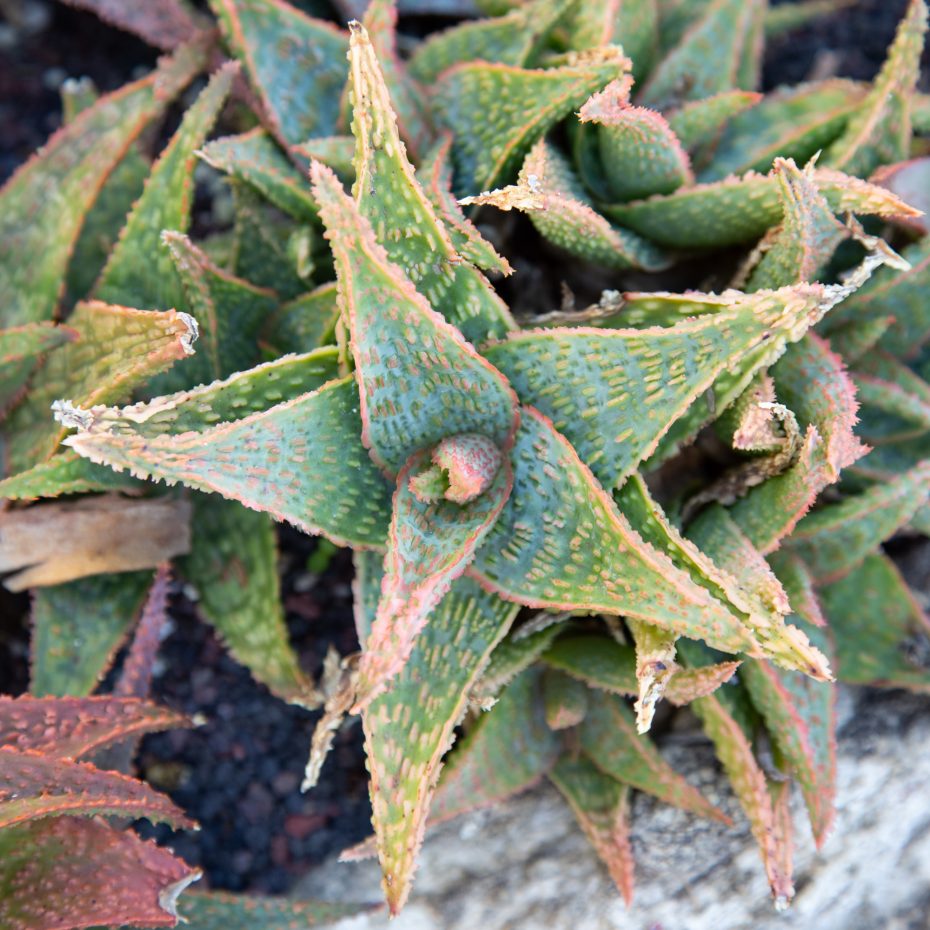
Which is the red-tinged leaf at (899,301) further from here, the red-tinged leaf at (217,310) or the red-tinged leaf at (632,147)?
the red-tinged leaf at (217,310)

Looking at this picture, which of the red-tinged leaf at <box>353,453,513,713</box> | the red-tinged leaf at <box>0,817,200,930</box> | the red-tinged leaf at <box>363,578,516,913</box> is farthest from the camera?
the red-tinged leaf at <box>0,817,200,930</box>

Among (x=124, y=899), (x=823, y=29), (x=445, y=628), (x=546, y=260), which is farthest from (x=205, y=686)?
(x=823, y=29)

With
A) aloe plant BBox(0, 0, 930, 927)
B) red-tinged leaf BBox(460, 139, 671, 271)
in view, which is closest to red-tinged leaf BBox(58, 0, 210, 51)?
aloe plant BBox(0, 0, 930, 927)

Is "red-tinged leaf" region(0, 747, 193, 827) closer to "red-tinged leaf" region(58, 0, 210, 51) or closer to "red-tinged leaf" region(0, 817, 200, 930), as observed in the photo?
"red-tinged leaf" region(0, 817, 200, 930)

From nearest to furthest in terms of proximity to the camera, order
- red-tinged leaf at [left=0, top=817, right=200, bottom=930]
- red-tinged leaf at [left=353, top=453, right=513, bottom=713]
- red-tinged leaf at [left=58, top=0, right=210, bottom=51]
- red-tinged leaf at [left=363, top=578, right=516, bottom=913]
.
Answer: red-tinged leaf at [left=353, top=453, right=513, bottom=713]
red-tinged leaf at [left=363, top=578, right=516, bottom=913]
red-tinged leaf at [left=0, top=817, right=200, bottom=930]
red-tinged leaf at [left=58, top=0, right=210, bottom=51]

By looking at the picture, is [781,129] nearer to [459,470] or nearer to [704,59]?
[704,59]

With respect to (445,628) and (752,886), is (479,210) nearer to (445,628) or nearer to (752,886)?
(445,628)

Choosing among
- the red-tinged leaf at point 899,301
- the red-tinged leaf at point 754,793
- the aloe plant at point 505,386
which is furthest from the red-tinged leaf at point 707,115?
the red-tinged leaf at point 754,793
